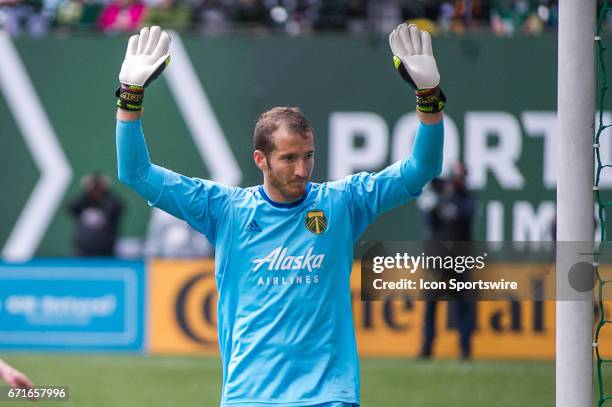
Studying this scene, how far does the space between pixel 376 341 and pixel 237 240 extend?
30.3 feet

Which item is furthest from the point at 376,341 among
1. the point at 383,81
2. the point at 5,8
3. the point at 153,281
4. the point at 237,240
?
the point at 237,240

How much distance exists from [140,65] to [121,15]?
1199 centimetres

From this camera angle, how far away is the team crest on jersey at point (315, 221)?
471cm

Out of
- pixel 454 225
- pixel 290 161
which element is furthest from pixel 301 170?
pixel 454 225

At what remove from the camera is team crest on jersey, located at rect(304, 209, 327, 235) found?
185 inches

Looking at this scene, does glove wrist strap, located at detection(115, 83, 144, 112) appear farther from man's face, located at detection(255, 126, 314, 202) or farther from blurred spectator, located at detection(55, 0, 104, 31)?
blurred spectator, located at detection(55, 0, 104, 31)

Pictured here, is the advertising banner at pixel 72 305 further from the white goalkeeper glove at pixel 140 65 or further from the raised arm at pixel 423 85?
the raised arm at pixel 423 85

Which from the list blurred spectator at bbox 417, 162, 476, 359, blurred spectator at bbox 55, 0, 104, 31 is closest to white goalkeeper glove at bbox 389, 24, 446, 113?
blurred spectator at bbox 417, 162, 476, 359

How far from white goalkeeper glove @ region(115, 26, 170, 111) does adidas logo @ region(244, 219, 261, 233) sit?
64 centimetres

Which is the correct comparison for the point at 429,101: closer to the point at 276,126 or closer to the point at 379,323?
the point at 276,126

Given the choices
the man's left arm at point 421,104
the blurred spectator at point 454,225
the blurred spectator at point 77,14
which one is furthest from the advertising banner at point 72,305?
the man's left arm at point 421,104

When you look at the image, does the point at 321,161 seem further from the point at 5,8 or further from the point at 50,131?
the point at 5,8

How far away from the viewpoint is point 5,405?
9797mm

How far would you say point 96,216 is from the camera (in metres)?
15.3
